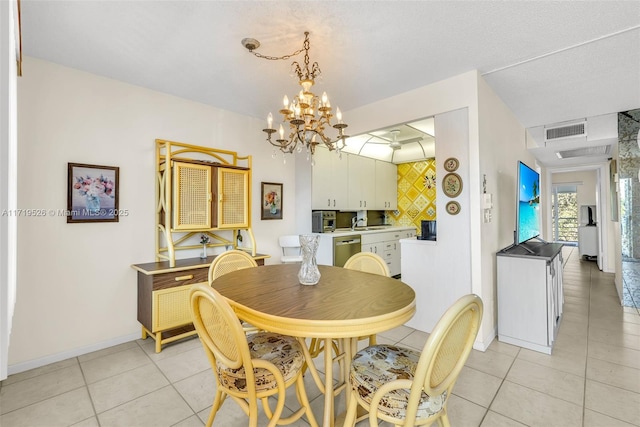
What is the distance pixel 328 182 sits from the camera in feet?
14.8

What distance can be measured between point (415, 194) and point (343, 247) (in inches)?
96.9

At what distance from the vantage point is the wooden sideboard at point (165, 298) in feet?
8.58

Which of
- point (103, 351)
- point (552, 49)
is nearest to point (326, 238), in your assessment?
point (103, 351)

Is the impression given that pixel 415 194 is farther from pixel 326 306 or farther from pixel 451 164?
pixel 326 306

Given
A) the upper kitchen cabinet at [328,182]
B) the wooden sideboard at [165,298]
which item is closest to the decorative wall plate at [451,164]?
the upper kitchen cabinet at [328,182]

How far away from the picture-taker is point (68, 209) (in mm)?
2539

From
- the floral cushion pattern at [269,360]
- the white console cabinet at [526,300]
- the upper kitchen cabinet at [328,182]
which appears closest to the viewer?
the floral cushion pattern at [269,360]

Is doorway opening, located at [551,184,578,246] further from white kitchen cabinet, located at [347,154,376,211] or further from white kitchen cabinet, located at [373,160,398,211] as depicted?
white kitchen cabinet, located at [347,154,376,211]

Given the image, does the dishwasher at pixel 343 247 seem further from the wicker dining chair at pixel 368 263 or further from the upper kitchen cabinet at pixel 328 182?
the wicker dining chair at pixel 368 263

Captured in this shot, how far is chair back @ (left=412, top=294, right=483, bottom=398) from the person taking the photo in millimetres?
1005

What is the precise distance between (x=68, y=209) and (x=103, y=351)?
1.35 meters

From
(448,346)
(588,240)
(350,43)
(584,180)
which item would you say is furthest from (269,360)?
(584,180)

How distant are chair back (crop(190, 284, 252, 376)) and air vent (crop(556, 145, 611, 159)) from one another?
612 cm

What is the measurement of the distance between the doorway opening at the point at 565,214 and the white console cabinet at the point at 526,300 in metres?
8.54
